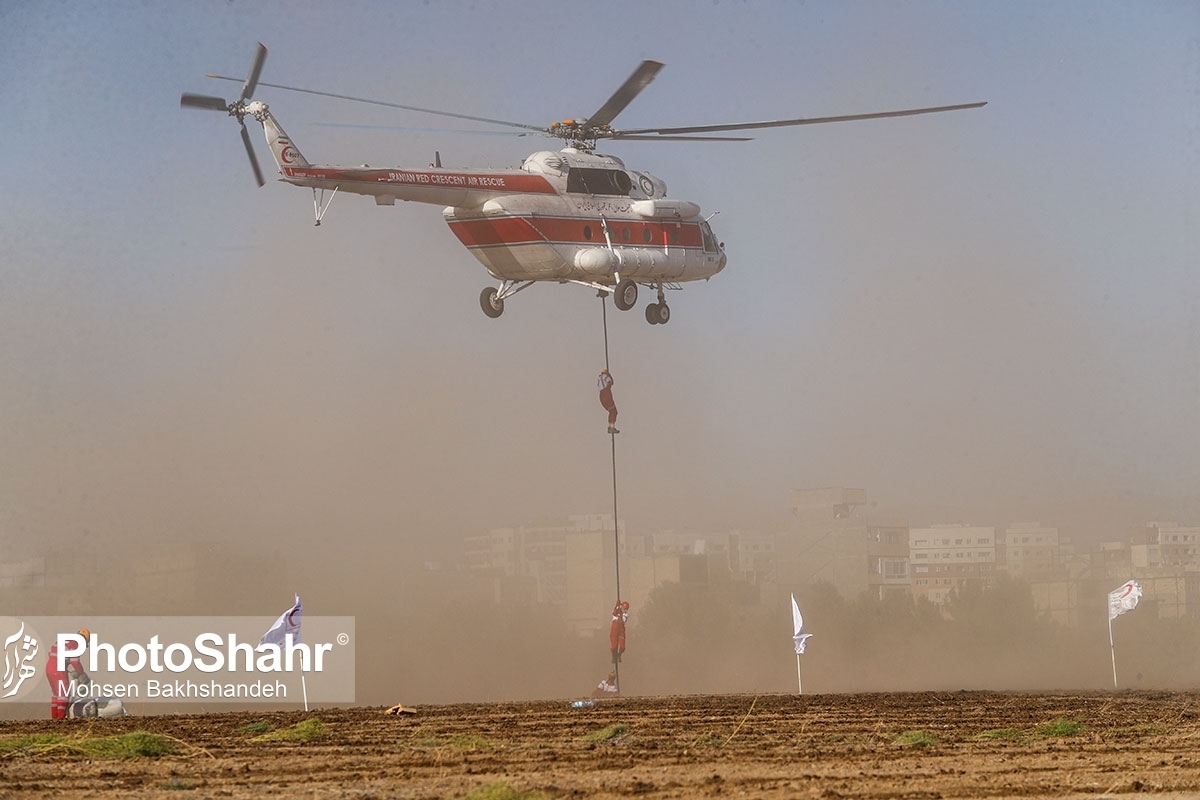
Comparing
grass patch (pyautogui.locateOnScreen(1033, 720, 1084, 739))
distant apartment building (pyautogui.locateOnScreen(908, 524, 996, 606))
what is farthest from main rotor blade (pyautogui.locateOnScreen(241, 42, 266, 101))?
distant apartment building (pyautogui.locateOnScreen(908, 524, 996, 606))

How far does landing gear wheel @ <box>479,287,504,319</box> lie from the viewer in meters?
32.8

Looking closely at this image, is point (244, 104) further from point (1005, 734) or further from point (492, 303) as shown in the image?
point (1005, 734)

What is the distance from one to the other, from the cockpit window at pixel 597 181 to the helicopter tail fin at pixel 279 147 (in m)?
6.61

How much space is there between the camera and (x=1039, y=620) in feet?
217

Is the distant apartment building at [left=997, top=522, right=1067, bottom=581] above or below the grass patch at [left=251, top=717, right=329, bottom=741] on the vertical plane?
above

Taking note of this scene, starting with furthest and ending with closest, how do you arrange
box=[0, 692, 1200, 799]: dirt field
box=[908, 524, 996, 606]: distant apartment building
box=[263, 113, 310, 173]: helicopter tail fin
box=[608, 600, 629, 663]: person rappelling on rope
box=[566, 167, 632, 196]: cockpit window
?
1. box=[908, 524, 996, 606]: distant apartment building
2. box=[608, 600, 629, 663]: person rappelling on rope
3. box=[566, 167, 632, 196]: cockpit window
4. box=[263, 113, 310, 173]: helicopter tail fin
5. box=[0, 692, 1200, 799]: dirt field

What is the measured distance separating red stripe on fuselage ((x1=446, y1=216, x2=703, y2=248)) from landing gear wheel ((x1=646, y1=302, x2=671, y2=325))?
1564 millimetres

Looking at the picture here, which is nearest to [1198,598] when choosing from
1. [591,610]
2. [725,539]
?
[725,539]

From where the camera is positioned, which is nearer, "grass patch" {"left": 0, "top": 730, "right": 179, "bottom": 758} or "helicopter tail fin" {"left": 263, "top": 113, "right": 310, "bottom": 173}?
"grass patch" {"left": 0, "top": 730, "right": 179, "bottom": 758}

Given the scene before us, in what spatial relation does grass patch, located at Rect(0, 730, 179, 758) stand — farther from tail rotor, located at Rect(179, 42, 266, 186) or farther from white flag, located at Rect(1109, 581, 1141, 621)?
white flag, located at Rect(1109, 581, 1141, 621)

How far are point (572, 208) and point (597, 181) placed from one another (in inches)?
45.9

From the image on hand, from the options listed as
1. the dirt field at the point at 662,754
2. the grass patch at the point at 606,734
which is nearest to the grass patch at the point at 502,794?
the dirt field at the point at 662,754

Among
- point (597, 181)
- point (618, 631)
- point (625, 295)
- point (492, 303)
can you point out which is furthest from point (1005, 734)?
point (597, 181)

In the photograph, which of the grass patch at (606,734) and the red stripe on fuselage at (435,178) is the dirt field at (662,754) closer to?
the grass patch at (606,734)
